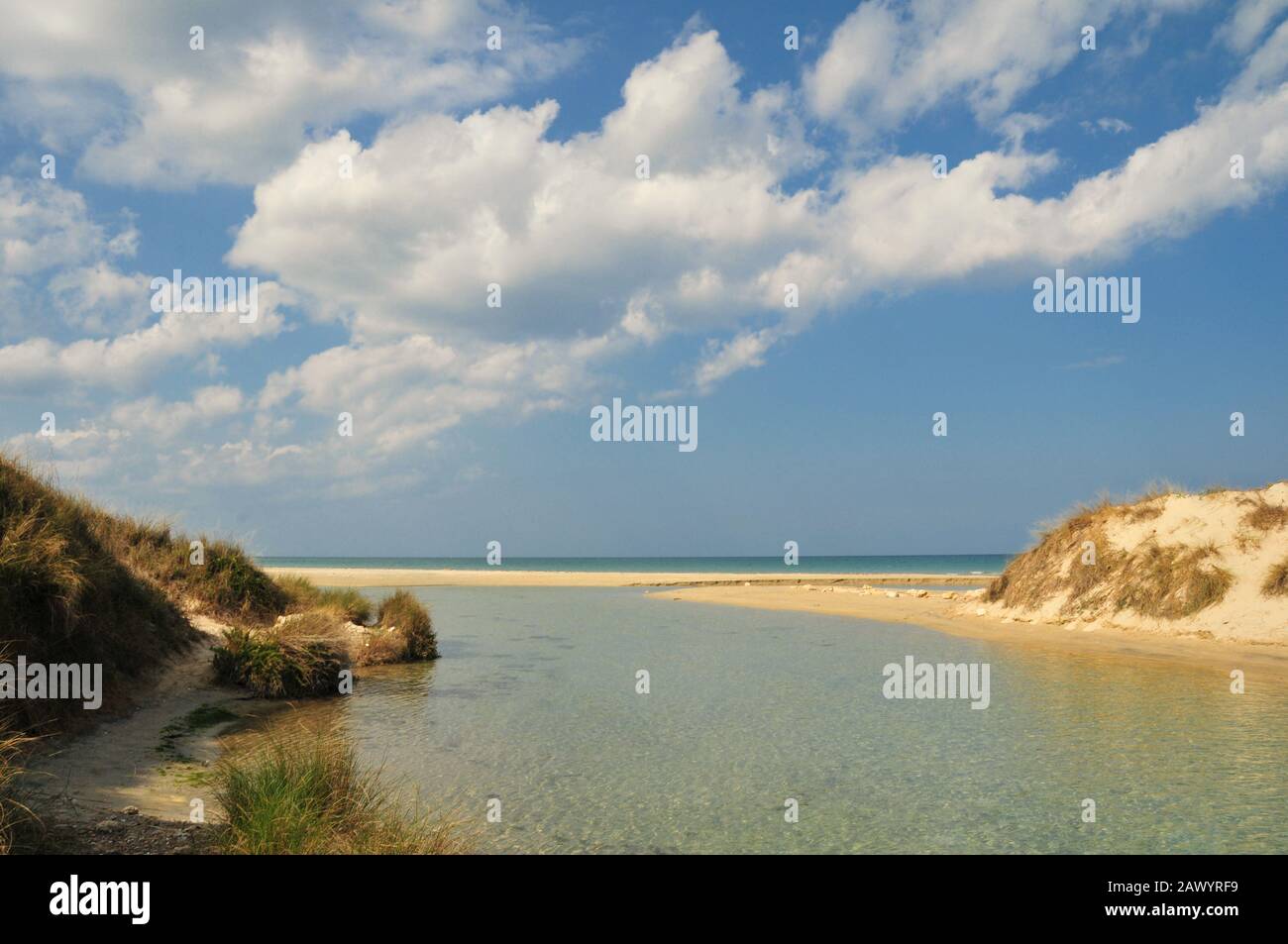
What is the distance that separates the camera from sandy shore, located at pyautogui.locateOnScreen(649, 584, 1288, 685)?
67.5ft

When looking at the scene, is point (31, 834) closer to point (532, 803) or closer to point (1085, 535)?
point (532, 803)

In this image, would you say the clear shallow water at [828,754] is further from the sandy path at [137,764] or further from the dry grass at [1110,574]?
the dry grass at [1110,574]

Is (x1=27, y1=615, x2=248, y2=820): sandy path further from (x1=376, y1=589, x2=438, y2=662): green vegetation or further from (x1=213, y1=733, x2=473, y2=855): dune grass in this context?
(x1=376, y1=589, x2=438, y2=662): green vegetation

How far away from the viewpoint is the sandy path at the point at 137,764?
29.9 feet

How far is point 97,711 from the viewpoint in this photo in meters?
12.9

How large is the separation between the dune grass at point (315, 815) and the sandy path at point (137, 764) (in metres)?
1.22

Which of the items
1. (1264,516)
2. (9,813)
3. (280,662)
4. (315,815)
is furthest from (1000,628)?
(9,813)

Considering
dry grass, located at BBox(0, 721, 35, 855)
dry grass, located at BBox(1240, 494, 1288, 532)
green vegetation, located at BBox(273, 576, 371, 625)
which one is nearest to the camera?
dry grass, located at BBox(0, 721, 35, 855)

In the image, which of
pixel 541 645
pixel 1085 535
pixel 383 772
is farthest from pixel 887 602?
pixel 383 772

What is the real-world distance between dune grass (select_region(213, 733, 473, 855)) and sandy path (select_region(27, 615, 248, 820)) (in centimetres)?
122

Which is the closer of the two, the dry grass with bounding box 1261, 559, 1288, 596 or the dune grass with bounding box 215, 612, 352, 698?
the dune grass with bounding box 215, 612, 352, 698

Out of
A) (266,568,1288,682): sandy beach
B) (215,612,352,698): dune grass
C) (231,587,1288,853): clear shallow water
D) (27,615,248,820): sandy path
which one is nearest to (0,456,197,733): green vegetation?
(27,615,248,820): sandy path

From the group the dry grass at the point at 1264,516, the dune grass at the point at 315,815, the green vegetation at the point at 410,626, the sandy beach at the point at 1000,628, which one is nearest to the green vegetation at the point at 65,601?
the dune grass at the point at 315,815
